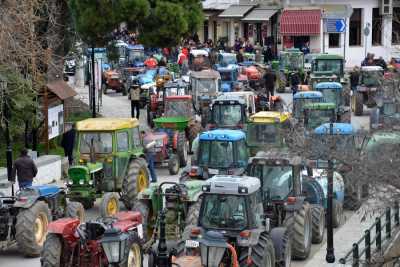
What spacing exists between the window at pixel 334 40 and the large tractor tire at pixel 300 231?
40639 mm

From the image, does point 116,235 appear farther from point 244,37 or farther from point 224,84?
point 244,37

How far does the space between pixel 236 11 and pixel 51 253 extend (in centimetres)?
4840

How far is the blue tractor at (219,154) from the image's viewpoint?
19922 millimetres

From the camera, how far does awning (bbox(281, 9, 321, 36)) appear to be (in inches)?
2202

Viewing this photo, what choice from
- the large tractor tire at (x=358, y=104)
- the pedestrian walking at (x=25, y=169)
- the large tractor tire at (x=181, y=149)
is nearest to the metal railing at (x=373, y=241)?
the pedestrian walking at (x=25, y=169)

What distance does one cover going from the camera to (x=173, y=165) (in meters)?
25.7

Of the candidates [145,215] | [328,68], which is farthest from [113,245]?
[328,68]

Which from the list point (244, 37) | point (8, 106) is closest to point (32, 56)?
point (8, 106)

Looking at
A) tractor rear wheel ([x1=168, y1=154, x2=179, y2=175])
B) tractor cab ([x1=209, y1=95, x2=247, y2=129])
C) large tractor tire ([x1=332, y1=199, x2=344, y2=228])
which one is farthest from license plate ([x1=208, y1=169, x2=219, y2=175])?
tractor cab ([x1=209, y1=95, x2=247, y2=129])

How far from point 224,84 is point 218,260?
2667 cm

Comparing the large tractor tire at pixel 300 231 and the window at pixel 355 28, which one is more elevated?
the window at pixel 355 28

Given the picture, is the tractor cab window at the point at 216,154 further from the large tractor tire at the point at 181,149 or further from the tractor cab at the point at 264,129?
the large tractor tire at the point at 181,149

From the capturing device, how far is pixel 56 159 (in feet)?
81.6

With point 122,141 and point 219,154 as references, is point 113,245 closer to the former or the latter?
point 219,154
